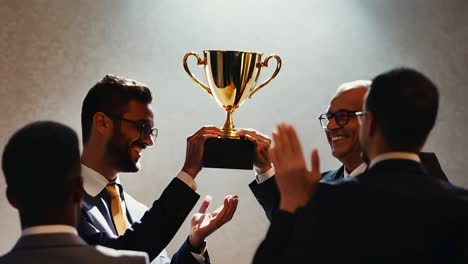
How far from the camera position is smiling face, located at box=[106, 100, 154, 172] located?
2.64m

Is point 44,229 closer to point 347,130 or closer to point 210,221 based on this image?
point 210,221

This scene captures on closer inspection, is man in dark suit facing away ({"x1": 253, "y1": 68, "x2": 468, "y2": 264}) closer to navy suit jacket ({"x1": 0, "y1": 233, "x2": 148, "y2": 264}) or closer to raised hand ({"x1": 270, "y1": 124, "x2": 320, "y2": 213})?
raised hand ({"x1": 270, "y1": 124, "x2": 320, "y2": 213})

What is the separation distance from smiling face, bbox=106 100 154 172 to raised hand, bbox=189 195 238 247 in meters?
0.26

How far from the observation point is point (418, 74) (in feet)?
5.83

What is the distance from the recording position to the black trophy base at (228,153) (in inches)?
106

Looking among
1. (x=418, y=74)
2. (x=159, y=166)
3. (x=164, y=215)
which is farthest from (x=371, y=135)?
(x=159, y=166)

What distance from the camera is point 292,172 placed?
69.4 inches

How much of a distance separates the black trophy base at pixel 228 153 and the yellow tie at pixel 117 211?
→ 0.95 feet

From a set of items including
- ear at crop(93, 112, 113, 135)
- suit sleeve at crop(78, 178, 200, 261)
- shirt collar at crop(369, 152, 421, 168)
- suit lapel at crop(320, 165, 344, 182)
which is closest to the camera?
shirt collar at crop(369, 152, 421, 168)

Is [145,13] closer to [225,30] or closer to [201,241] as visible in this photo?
[225,30]

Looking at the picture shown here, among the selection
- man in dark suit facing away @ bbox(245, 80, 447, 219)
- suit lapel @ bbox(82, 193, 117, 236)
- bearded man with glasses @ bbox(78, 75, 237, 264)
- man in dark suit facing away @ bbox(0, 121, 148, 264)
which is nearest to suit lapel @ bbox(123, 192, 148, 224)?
bearded man with glasses @ bbox(78, 75, 237, 264)

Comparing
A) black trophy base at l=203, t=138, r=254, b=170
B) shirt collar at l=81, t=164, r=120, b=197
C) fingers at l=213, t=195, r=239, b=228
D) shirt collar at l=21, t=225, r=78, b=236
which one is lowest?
fingers at l=213, t=195, r=239, b=228

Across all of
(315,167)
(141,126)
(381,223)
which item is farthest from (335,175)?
(381,223)

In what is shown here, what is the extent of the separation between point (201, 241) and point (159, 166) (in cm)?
146
